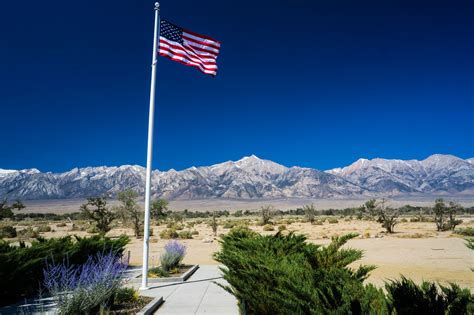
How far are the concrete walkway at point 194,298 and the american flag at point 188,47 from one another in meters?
7.45

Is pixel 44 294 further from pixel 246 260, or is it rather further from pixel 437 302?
pixel 437 302

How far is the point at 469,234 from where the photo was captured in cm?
2950

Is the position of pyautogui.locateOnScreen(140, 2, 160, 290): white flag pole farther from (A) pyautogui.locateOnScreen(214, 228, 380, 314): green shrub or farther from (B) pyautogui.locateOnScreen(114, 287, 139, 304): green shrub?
(A) pyautogui.locateOnScreen(214, 228, 380, 314): green shrub

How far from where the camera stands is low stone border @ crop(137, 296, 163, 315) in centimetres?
681

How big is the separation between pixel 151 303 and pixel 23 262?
3.76m

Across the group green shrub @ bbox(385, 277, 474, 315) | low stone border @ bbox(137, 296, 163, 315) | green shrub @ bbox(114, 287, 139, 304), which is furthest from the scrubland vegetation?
green shrub @ bbox(114, 287, 139, 304)

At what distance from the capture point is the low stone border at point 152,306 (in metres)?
6.81

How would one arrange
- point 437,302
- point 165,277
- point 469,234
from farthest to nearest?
1. point 469,234
2. point 165,277
3. point 437,302

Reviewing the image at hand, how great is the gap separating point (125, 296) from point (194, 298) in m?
1.86

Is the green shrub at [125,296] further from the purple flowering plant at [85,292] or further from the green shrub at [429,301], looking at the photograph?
the green shrub at [429,301]

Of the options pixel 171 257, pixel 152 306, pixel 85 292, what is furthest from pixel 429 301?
pixel 171 257

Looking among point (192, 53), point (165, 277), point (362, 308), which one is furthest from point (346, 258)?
point (192, 53)

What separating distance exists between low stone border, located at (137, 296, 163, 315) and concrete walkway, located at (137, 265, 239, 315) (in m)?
0.10

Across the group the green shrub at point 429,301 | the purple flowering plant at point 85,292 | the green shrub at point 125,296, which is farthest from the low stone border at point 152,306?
the green shrub at point 429,301
